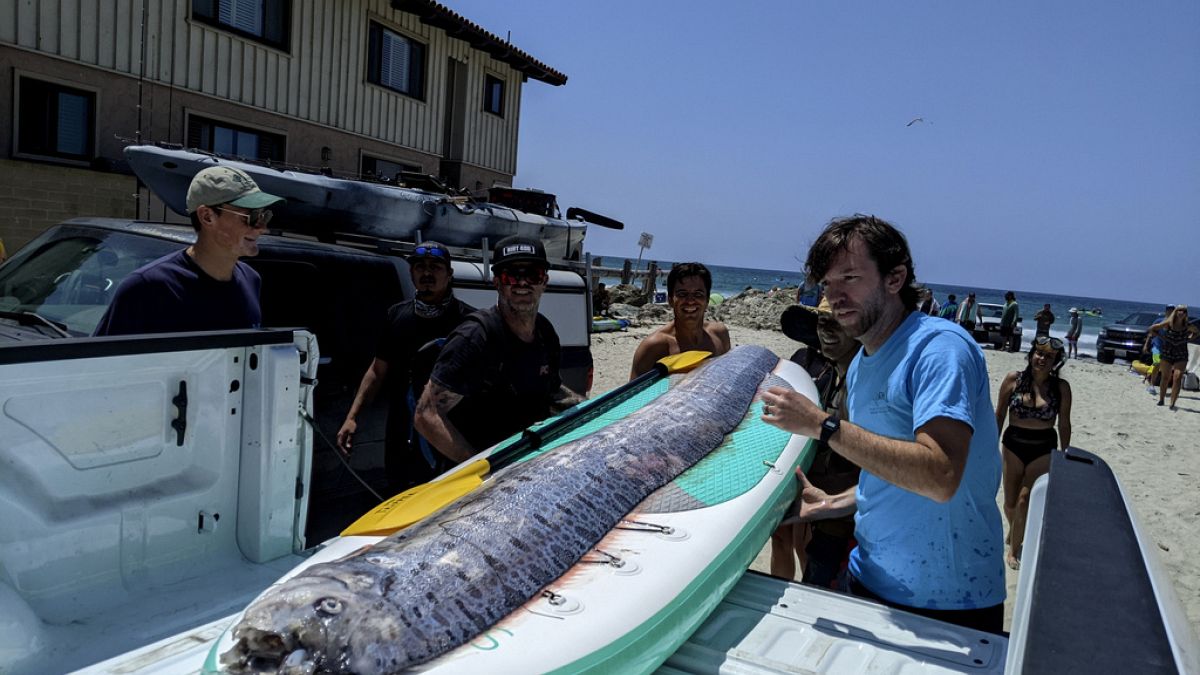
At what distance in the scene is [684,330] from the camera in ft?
16.5

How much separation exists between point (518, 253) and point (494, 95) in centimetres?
1520

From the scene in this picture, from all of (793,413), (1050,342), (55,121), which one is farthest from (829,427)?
(55,121)

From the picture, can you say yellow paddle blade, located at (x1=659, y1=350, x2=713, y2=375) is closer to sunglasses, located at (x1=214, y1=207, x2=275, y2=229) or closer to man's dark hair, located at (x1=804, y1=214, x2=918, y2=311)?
man's dark hair, located at (x1=804, y1=214, x2=918, y2=311)

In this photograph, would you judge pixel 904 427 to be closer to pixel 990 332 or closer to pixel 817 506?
pixel 817 506

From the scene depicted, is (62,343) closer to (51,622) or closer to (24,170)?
(51,622)

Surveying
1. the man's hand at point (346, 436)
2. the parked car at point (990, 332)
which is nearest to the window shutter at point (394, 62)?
the man's hand at point (346, 436)

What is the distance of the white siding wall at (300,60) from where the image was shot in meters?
9.89

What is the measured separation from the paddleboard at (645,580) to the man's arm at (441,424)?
211mm

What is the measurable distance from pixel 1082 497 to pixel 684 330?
11.0ft

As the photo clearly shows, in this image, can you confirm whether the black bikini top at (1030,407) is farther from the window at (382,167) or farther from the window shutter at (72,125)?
the window shutter at (72,125)

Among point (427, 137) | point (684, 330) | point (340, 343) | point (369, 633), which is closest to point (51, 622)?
point (369, 633)

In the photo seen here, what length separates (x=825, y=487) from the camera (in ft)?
12.8

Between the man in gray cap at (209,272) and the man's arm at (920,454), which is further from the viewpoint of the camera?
the man in gray cap at (209,272)

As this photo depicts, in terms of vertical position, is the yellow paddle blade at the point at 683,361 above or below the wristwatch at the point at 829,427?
below
